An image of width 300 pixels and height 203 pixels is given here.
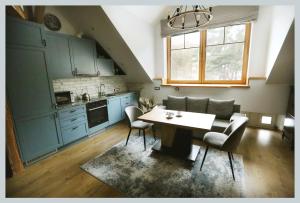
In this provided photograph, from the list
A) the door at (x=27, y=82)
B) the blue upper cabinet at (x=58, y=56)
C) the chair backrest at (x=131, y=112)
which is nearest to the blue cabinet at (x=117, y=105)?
the chair backrest at (x=131, y=112)

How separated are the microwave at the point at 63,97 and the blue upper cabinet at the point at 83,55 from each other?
1.74 feet

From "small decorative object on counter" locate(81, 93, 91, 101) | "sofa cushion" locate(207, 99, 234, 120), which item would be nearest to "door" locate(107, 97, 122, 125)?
"small decorative object on counter" locate(81, 93, 91, 101)

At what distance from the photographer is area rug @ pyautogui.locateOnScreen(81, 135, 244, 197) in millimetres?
1777

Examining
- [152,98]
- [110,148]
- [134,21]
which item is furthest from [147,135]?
[134,21]

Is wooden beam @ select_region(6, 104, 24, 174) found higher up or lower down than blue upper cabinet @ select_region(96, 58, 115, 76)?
lower down

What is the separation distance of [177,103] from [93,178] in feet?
7.74

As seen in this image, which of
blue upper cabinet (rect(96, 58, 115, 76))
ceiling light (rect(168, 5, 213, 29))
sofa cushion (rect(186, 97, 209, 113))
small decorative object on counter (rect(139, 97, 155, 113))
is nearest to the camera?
ceiling light (rect(168, 5, 213, 29))

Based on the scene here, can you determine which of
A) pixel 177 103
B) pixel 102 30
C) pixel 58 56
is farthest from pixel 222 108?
pixel 58 56

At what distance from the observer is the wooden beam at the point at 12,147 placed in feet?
6.74

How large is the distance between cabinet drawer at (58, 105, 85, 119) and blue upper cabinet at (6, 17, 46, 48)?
1167mm

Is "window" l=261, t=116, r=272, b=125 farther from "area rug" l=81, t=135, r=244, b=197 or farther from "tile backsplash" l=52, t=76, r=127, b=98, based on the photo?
"tile backsplash" l=52, t=76, r=127, b=98

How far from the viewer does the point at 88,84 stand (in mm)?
3764

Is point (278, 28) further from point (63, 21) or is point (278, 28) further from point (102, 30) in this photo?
point (63, 21)

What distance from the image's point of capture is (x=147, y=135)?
3.40 meters
